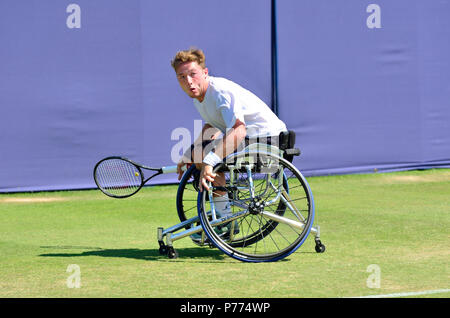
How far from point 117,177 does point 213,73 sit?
4.33 meters

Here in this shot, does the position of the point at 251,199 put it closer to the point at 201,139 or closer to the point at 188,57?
the point at 201,139

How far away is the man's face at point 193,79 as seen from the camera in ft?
15.5

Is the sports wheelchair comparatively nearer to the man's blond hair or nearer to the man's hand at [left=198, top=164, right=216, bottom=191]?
the man's hand at [left=198, top=164, right=216, bottom=191]

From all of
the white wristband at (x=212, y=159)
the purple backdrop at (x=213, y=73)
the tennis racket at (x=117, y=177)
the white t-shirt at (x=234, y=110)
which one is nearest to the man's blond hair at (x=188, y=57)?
the white t-shirt at (x=234, y=110)

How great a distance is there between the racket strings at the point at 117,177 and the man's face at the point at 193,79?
0.82m

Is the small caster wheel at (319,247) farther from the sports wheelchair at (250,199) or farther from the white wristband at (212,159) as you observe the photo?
the white wristband at (212,159)

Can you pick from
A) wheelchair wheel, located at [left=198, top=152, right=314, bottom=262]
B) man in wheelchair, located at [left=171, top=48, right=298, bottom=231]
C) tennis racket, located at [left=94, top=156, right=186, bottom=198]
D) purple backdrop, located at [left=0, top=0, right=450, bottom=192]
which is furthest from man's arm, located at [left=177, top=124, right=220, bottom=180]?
purple backdrop, located at [left=0, top=0, right=450, bottom=192]

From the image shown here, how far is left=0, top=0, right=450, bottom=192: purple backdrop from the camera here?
9.03m

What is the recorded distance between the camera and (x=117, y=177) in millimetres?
5375

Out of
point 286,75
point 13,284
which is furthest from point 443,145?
point 13,284

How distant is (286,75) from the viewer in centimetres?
974

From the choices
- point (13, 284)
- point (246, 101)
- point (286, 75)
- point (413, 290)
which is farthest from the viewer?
point (286, 75)
